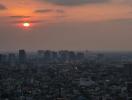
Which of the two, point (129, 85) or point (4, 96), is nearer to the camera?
point (4, 96)

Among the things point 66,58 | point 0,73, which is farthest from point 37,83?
point 66,58

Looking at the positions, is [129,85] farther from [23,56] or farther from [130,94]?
[23,56]

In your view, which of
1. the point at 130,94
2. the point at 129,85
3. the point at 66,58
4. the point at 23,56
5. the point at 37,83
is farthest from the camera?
the point at 66,58

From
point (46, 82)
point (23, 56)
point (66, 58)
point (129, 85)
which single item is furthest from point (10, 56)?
point (129, 85)

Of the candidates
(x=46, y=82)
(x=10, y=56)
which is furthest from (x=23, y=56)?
(x=46, y=82)

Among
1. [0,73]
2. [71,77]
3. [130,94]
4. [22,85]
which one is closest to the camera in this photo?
[130,94]

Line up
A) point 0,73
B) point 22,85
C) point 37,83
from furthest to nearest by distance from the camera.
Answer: point 0,73 < point 37,83 < point 22,85

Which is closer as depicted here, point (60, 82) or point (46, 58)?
point (60, 82)

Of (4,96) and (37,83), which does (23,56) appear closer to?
(37,83)

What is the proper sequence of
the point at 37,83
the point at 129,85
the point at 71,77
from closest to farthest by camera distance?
the point at 129,85
the point at 37,83
the point at 71,77
